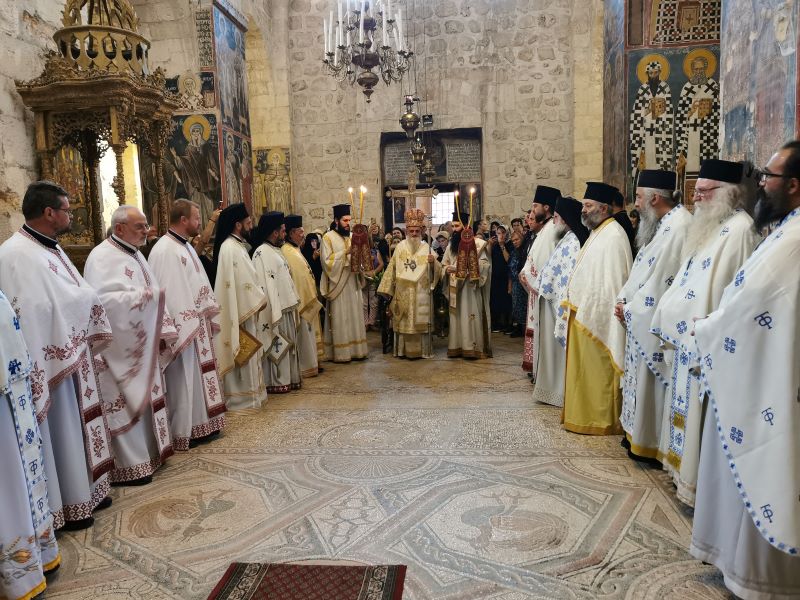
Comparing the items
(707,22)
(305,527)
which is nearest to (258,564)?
(305,527)

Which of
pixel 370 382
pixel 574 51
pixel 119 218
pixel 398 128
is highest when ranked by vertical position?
pixel 574 51

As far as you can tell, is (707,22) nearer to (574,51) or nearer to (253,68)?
(574,51)

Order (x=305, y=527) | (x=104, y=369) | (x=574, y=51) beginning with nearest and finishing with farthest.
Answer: (x=305, y=527) < (x=104, y=369) < (x=574, y=51)

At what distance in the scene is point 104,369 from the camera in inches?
162

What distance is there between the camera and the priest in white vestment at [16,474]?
8.75 feet

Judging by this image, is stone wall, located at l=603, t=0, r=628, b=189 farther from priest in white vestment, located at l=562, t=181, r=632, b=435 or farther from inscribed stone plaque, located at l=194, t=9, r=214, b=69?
inscribed stone plaque, located at l=194, t=9, r=214, b=69

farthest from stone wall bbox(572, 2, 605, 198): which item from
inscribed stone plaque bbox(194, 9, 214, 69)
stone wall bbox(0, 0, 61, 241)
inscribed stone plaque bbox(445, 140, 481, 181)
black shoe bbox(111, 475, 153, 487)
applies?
black shoe bbox(111, 475, 153, 487)

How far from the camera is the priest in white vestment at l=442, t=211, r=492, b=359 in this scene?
8023mm

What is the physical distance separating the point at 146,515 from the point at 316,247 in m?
6.76

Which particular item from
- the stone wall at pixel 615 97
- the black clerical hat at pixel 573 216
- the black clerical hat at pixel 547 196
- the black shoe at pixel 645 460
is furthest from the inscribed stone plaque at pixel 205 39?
the black shoe at pixel 645 460

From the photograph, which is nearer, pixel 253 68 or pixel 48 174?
pixel 48 174

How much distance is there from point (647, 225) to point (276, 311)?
3806 millimetres

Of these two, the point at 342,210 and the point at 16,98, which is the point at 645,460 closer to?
the point at 342,210

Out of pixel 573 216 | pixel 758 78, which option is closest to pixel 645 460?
pixel 573 216
